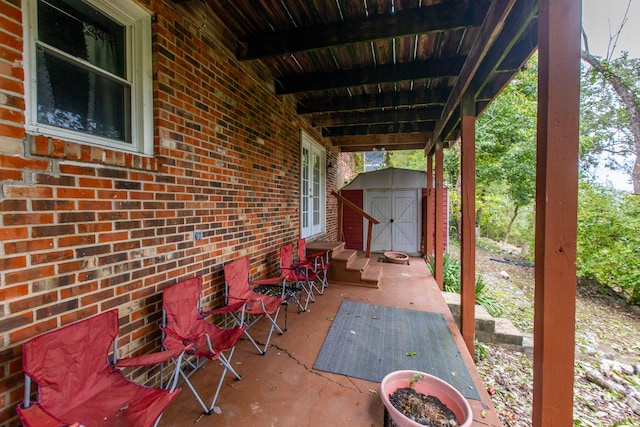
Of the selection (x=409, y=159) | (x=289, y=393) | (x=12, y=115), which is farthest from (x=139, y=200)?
(x=409, y=159)

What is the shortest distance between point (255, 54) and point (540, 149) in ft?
8.90

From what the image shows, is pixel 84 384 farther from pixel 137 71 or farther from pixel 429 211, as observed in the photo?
pixel 429 211

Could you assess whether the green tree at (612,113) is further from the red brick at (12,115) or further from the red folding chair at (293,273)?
the red brick at (12,115)

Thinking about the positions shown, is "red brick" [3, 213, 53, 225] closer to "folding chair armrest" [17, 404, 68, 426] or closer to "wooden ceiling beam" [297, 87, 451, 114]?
"folding chair armrest" [17, 404, 68, 426]

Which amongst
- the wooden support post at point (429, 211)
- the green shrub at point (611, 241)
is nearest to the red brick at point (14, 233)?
the wooden support post at point (429, 211)

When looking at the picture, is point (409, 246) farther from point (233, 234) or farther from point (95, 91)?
point (95, 91)

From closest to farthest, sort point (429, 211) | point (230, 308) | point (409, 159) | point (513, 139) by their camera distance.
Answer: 1. point (230, 308)
2. point (429, 211)
3. point (513, 139)
4. point (409, 159)

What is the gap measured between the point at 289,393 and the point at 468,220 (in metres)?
2.48

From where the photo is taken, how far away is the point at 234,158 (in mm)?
2814

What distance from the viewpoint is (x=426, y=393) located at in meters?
1.80

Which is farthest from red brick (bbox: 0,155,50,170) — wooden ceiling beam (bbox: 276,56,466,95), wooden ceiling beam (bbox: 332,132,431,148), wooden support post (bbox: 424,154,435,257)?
wooden support post (bbox: 424,154,435,257)

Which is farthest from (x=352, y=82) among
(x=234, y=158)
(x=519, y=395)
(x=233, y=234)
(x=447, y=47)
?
(x=519, y=395)

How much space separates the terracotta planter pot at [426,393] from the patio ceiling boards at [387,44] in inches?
101

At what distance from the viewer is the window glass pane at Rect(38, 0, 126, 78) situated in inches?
55.1
